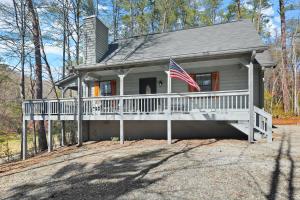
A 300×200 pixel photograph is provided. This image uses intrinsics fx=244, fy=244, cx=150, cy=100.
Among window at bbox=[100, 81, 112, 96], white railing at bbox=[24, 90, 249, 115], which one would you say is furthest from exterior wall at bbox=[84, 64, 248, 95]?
white railing at bbox=[24, 90, 249, 115]

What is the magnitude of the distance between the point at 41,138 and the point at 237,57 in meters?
12.1

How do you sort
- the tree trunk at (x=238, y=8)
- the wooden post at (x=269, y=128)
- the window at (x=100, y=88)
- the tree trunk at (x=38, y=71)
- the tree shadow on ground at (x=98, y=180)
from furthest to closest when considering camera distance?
the tree trunk at (x=238, y=8)
the tree trunk at (x=38, y=71)
the window at (x=100, y=88)
the wooden post at (x=269, y=128)
the tree shadow on ground at (x=98, y=180)

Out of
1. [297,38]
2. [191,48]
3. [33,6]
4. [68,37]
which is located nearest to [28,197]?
[191,48]

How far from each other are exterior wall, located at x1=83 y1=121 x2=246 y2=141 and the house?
1.7 inches

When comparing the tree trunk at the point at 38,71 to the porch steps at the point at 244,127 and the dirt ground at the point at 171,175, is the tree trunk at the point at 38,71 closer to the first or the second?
the dirt ground at the point at 171,175

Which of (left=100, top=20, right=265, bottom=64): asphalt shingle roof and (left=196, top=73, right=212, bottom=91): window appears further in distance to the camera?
(left=196, top=73, right=212, bottom=91): window

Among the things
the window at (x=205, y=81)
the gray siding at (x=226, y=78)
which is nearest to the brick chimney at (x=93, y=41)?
the gray siding at (x=226, y=78)

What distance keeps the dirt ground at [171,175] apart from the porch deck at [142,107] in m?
1.72

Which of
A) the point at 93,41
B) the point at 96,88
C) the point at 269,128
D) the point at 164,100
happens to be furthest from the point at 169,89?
the point at 93,41

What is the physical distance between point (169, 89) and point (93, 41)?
5.89 meters

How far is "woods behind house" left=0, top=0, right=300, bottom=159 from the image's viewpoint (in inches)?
629

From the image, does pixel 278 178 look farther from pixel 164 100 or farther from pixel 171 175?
pixel 164 100

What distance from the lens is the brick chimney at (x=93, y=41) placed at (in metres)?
13.5

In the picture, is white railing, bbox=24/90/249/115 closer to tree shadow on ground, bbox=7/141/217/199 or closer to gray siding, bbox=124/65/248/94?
gray siding, bbox=124/65/248/94
